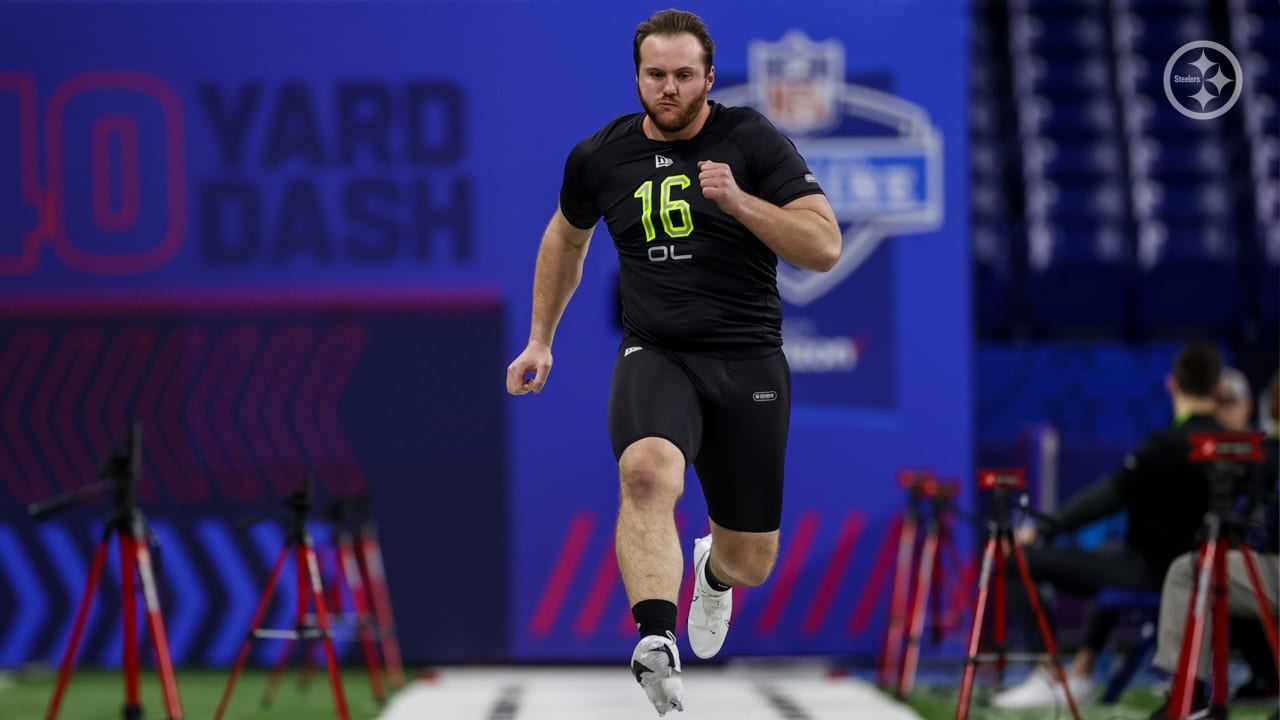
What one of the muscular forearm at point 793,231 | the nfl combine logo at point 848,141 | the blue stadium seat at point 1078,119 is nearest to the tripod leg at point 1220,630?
the muscular forearm at point 793,231

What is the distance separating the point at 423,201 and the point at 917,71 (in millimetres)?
2688

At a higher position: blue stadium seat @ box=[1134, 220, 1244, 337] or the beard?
the beard

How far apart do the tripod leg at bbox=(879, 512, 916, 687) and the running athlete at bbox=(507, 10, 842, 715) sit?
10.8 ft

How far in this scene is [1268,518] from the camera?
20.3ft

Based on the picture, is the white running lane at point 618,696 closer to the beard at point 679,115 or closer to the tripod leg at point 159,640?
the tripod leg at point 159,640

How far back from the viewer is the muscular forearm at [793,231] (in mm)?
4121

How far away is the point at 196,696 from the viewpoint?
7562 millimetres

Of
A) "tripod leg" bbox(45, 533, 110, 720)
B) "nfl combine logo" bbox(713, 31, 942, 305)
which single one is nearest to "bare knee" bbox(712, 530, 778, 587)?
"tripod leg" bbox(45, 533, 110, 720)

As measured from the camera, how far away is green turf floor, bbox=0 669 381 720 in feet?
23.1

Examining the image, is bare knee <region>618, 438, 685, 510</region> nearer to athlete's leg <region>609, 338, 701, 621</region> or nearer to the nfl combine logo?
athlete's leg <region>609, 338, 701, 621</region>

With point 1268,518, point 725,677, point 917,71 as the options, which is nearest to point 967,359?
point 917,71

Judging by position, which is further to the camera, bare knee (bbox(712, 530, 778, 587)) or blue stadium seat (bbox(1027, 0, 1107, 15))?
blue stadium seat (bbox(1027, 0, 1107, 15))

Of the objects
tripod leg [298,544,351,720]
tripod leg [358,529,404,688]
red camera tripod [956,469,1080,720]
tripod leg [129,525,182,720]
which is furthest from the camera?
tripod leg [358,529,404,688]

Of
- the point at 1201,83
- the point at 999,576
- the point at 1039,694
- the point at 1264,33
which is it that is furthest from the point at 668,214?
the point at 1264,33
